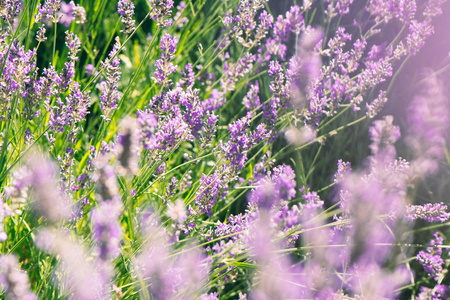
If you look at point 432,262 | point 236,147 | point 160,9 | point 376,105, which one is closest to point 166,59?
point 160,9

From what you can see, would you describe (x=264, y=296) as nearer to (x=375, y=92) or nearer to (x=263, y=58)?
(x=263, y=58)

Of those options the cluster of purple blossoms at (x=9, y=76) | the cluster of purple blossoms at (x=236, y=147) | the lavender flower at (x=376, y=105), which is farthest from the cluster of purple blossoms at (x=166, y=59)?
the lavender flower at (x=376, y=105)

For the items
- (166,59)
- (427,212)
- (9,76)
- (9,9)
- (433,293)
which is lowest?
(433,293)

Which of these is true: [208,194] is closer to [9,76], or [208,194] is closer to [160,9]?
[160,9]

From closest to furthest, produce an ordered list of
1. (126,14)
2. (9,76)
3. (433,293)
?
(9,76) → (126,14) → (433,293)

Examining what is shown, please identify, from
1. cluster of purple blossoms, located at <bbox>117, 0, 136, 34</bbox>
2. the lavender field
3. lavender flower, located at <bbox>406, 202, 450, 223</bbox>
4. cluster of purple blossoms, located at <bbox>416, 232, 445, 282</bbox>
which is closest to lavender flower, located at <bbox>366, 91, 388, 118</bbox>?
the lavender field

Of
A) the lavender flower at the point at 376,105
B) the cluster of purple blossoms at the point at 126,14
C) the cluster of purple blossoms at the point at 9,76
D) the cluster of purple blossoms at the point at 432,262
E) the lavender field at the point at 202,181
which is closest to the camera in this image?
the lavender field at the point at 202,181

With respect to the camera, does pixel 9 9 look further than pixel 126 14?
No

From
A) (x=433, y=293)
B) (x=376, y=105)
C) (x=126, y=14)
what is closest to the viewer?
→ (x=126, y=14)

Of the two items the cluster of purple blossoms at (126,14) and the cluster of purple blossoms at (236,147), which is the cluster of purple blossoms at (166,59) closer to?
the cluster of purple blossoms at (126,14)

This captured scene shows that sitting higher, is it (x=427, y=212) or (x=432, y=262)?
(x=427, y=212)

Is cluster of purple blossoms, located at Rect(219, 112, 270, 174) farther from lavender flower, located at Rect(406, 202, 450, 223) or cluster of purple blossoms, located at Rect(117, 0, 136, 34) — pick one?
lavender flower, located at Rect(406, 202, 450, 223)

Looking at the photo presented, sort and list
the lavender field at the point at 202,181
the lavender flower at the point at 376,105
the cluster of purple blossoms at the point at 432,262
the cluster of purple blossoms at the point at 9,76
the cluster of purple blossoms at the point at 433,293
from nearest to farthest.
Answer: the lavender field at the point at 202,181 < the cluster of purple blossoms at the point at 9,76 < the cluster of purple blossoms at the point at 433,293 < the cluster of purple blossoms at the point at 432,262 < the lavender flower at the point at 376,105

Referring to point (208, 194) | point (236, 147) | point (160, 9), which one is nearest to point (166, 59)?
point (160, 9)
